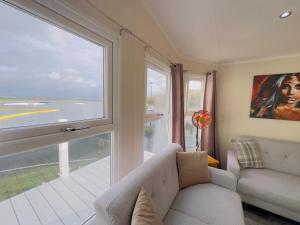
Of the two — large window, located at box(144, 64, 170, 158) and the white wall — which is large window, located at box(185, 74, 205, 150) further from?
large window, located at box(144, 64, 170, 158)

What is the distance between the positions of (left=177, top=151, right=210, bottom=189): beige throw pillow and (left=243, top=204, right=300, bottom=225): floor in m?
0.74

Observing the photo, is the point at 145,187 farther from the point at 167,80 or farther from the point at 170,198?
the point at 167,80

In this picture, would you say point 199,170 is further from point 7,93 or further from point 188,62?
point 188,62

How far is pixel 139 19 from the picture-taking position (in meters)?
1.57

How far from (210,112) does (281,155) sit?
1197 millimetres

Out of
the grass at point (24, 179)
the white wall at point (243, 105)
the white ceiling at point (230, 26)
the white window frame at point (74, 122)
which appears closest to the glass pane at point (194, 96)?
the white wall at point (243, 105)

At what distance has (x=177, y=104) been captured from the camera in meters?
2.40

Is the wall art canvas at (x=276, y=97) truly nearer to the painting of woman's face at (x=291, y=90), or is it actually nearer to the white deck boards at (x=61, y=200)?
the painting of woman's face at (x=291, y=90)

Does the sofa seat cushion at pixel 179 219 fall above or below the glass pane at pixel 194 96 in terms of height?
below

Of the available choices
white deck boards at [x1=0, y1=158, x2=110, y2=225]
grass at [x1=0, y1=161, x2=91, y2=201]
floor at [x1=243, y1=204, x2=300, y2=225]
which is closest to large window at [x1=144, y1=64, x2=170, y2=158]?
white deck boards at [x1=0, y1=158, x2=110, y2=225]

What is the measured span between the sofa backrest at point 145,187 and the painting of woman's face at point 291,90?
2.05 meters

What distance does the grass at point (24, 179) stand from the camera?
805 millimetres

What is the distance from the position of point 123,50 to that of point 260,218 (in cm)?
244

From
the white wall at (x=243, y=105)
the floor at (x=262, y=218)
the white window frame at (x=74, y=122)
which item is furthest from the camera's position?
the white wall at (x=243, y=105)
